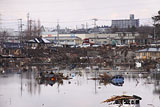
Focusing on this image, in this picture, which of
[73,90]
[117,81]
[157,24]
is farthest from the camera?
[157,24]

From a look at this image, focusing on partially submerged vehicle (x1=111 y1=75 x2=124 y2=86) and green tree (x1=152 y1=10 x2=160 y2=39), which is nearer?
partially submerged vehicle (x1=111 y1=75 x2=124 y2=86)

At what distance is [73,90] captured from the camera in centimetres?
2184

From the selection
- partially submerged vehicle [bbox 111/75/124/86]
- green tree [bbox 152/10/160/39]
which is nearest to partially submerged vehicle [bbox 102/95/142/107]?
partially submerged vehicle [bbox 111/75/124/86]

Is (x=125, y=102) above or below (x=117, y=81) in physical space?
below

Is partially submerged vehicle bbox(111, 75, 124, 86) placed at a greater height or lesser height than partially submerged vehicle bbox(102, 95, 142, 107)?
greater

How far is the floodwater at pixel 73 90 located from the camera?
1858 centimetres

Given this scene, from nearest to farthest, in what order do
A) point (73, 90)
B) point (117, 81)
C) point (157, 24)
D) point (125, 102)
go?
point (125, 102), point (73, 90), point (117, 81), point (157, 24)

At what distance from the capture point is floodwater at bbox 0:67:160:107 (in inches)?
731

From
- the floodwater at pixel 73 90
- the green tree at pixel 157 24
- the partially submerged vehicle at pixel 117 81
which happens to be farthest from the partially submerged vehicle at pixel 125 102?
the green tree at pixel 157 24

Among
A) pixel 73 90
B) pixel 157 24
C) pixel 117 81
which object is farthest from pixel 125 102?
pixel 157 24

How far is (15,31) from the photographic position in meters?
83.7

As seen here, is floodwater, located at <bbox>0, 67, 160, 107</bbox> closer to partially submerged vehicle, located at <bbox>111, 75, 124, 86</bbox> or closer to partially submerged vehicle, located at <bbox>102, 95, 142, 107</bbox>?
partially submerged vehicle, located at <bbox>111, 75, 124, 86</bbox>

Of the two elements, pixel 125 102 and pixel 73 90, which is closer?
pixel 125 102

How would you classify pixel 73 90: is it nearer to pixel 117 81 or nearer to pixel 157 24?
pixel 117 81
